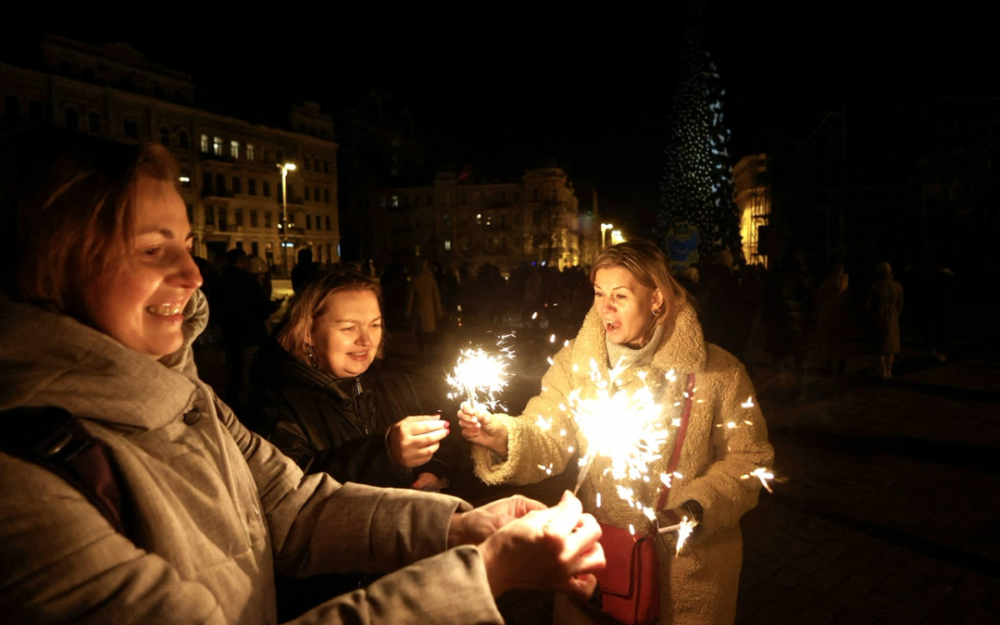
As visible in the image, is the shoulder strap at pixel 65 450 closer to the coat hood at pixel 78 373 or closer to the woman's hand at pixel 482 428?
the coat hood at pixel 78 373

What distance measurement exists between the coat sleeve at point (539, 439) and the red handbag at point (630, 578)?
19.4 inches

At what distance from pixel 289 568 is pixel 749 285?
361 inches

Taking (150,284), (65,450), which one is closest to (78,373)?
(65,450)

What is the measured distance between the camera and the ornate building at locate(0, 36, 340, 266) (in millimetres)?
39781

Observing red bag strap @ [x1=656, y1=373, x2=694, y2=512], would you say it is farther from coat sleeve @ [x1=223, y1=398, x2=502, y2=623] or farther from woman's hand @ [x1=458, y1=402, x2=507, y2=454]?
coat sleeve @ [x1=223, y1=398, x2=502, y2=623]

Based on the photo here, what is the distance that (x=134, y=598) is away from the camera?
1030 mm

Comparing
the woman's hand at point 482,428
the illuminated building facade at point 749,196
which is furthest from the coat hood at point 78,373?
the illuminated building facade at point 749,196

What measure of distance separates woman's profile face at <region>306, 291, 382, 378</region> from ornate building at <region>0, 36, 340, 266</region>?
32999mm

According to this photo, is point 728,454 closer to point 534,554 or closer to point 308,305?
point 534,554

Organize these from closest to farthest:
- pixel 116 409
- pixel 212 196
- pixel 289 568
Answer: pixel 116 409 → pixel 289 568 → pixel 212 196

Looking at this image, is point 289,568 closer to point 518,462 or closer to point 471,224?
point 518,462

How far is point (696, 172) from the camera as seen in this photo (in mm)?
31531

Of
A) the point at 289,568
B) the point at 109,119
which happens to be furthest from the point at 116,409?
the point at 109,119

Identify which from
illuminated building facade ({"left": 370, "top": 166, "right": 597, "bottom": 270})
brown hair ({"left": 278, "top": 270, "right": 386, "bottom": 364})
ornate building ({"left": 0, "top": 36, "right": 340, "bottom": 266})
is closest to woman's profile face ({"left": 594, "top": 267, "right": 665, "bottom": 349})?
brown hair ({"left": 278, "top": 270, "right": 386, "bottom": 364})
